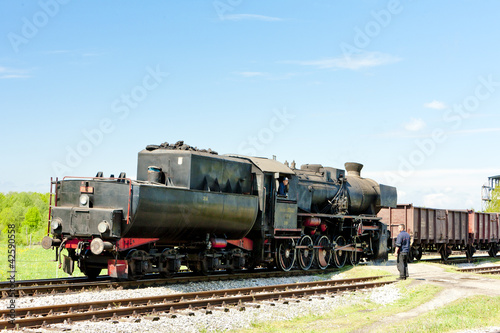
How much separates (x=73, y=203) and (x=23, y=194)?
92733 mm

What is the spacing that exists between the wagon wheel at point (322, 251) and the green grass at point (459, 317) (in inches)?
286

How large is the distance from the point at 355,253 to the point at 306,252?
347cm

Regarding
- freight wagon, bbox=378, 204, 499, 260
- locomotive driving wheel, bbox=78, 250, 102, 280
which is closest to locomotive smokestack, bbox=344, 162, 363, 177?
freight wagon, bbox=378, 204, 499, 260

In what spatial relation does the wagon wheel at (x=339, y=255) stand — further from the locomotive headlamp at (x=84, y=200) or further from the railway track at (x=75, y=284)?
the locomotive headlamp at (x=84, y=200)

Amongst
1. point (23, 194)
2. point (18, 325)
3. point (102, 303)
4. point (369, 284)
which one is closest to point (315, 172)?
point (369, 284)

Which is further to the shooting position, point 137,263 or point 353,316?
point 137,263

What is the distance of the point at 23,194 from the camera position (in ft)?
323

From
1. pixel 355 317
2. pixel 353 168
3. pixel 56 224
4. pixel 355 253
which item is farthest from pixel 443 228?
pixel 56 224

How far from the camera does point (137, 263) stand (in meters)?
13.7

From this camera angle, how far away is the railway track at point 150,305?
9.20 m

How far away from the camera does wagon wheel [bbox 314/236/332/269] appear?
19.8 meters

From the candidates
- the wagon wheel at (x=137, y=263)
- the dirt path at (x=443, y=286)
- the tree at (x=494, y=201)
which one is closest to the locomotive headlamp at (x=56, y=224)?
the wagon wheel at (x=137, y=263)

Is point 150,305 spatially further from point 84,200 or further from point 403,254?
point 403,254

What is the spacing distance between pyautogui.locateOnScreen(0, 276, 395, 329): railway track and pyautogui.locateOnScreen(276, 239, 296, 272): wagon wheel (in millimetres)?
3172
